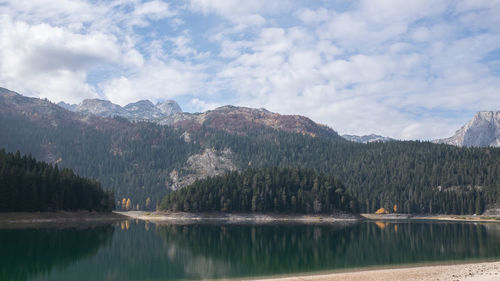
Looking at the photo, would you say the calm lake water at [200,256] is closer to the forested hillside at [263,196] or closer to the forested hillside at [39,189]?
the forested hillside at [39,189]

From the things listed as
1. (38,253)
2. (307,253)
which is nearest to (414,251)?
(307,253)

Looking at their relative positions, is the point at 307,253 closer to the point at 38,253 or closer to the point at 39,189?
the point at 38,253

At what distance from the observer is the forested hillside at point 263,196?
14825cm

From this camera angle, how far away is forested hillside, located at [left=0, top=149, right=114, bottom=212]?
97.5 metres

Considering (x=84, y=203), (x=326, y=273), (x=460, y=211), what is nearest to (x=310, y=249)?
(x=326, y=273)

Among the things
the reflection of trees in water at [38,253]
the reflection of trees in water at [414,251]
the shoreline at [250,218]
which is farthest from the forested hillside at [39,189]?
the reflection of trees in water at [414,251]

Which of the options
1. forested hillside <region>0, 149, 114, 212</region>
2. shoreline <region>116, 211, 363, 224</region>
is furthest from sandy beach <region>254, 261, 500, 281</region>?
shoreline <region>116, 211, 363, 224</region>

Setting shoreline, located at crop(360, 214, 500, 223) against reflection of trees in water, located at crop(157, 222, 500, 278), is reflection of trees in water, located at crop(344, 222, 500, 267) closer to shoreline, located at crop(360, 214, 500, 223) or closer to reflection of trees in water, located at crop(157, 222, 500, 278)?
reflection of trees in water, located at crop(157, 222, 500, 278)

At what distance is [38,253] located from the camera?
163 ft

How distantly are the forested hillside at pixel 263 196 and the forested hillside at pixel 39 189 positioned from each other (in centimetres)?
3563

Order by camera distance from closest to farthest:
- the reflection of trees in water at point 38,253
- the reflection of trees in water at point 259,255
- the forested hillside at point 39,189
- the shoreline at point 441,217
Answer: the reflection of trees in water at point 38,253
the reflection of trees in water at point 259,255
the forested hillside at point 39,189
the shoreline at point 441,217

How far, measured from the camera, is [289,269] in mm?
44594

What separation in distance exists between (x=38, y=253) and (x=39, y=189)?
63.6 metres

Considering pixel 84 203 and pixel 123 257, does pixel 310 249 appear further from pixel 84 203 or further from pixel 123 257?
pixel 84 203
